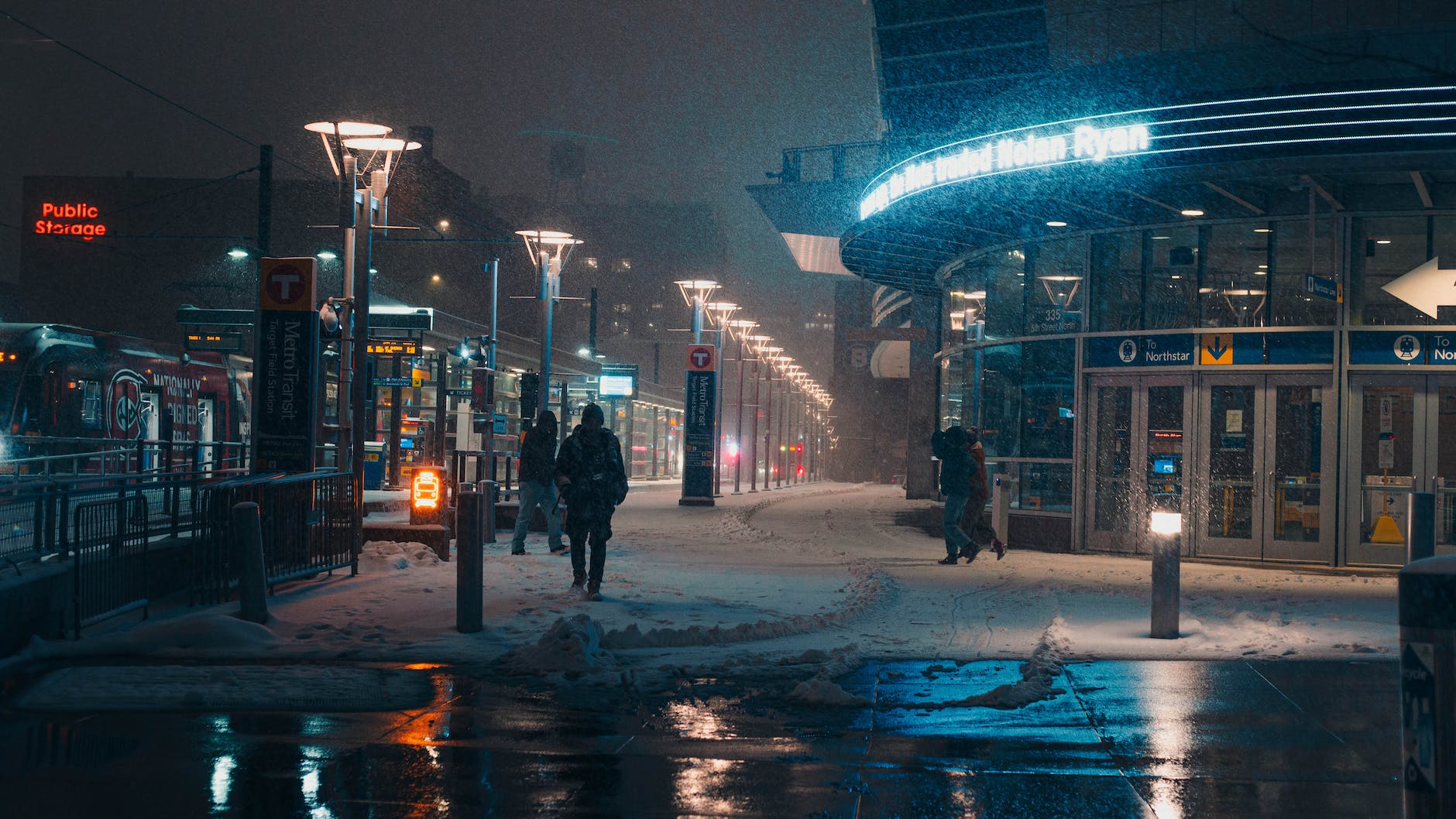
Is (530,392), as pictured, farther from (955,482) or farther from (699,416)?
(955,482)

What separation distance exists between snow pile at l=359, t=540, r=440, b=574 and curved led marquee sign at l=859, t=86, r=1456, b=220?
876 cm

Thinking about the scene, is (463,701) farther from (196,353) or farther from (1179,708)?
(196,353)

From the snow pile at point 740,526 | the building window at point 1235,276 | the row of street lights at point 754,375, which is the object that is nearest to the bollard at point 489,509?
the snow pile at point 740,526

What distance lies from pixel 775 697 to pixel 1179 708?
2.44m

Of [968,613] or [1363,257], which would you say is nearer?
[968,613]

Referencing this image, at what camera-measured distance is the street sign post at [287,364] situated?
14.1 metres

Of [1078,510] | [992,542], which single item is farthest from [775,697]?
[1078,510]

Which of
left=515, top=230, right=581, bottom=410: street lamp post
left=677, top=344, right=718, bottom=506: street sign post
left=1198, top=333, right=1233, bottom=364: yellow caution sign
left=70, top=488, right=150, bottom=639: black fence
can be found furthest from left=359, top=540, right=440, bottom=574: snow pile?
left=677, top=344, right=718, bottom=506: street sign post

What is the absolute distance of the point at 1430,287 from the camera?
16312 mm

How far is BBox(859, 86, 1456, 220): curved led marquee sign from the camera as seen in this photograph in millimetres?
14898

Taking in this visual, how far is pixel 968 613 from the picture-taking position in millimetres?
11984

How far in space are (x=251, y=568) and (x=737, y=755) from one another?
541 centimetres

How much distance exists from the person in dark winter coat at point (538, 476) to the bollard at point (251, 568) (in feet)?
22.5

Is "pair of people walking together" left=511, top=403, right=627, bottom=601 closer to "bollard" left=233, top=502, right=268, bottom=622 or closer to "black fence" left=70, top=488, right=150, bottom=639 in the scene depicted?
"bollard" left=233, top=502, right=268, bottom=622
